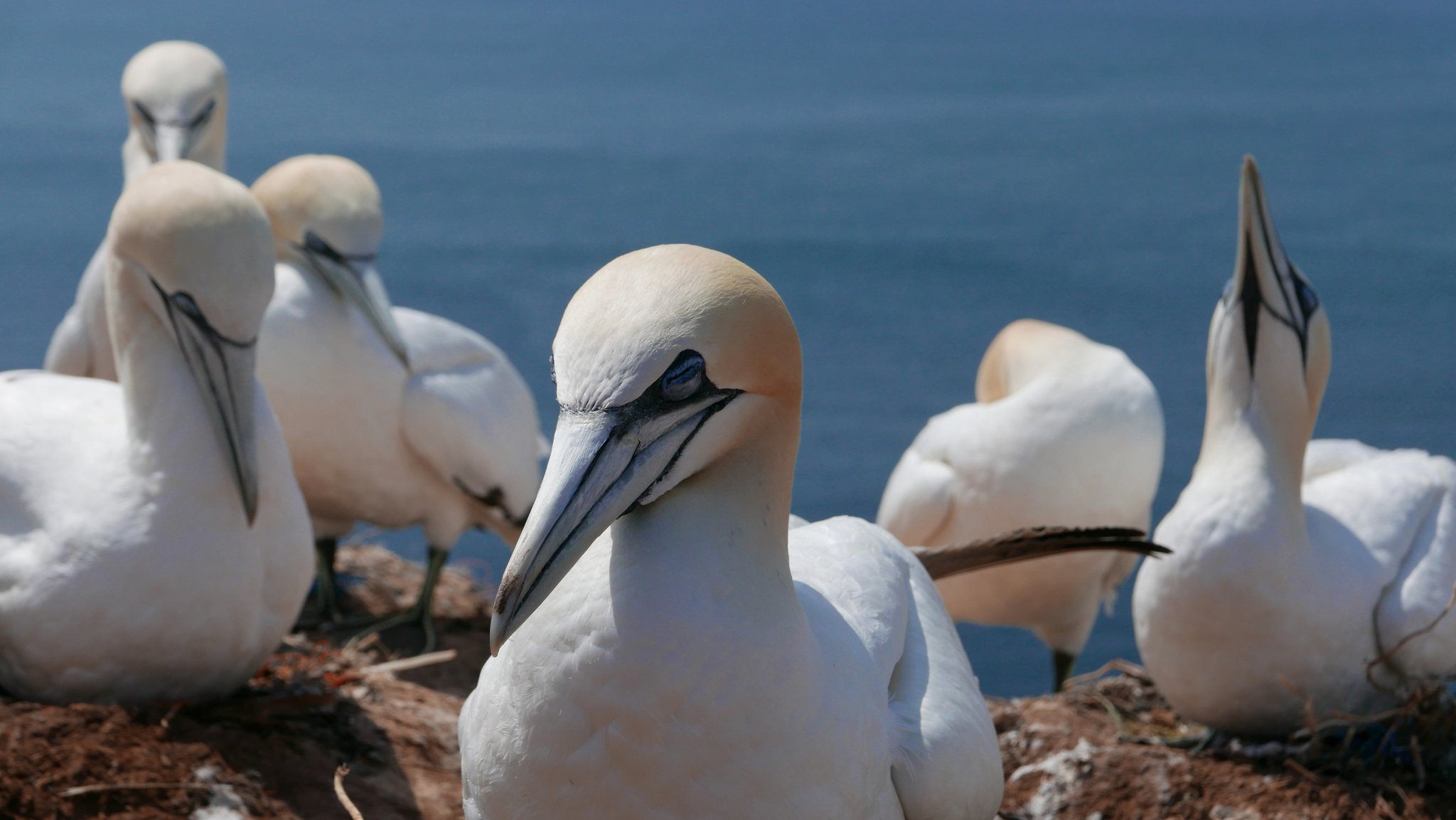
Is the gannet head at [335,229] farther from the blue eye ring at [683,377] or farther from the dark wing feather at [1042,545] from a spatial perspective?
the blue eye ring at [683,377]

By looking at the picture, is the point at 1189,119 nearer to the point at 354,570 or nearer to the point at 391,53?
the point at 391,53

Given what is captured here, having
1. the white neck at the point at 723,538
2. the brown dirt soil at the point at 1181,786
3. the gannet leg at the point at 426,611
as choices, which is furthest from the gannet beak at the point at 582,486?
the gannet leg at the point at 426,611

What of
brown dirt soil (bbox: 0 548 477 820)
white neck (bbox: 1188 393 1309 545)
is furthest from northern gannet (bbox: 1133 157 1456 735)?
brown dirt soil (bbox: 0 548 477 820)

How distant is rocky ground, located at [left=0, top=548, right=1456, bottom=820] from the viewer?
2.89m

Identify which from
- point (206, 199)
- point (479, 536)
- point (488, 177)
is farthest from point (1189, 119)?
point (206, 199)

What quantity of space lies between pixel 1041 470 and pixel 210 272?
2.66 meters

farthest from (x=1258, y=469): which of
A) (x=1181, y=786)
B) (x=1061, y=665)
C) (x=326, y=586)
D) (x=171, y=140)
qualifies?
(x=171, y=140)

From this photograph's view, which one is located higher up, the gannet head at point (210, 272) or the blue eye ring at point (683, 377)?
the blue eye ring at point (683, 377)

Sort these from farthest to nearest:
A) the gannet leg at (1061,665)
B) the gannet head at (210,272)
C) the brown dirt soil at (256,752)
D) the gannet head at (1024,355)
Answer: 1. the gannet leg at (1061,665)
2. the gannet head at (1024,355)
3. the gannet head at (210,272)
4. the brown dirt soil at (256,752)

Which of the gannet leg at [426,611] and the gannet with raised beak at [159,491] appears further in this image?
the gannet leg at [426,611]

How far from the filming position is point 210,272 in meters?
3.01

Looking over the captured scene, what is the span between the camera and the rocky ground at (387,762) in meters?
2.89

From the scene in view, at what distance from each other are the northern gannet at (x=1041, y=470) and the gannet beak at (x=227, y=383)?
231cm

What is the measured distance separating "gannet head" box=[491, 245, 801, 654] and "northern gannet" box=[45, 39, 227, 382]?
329 cm
